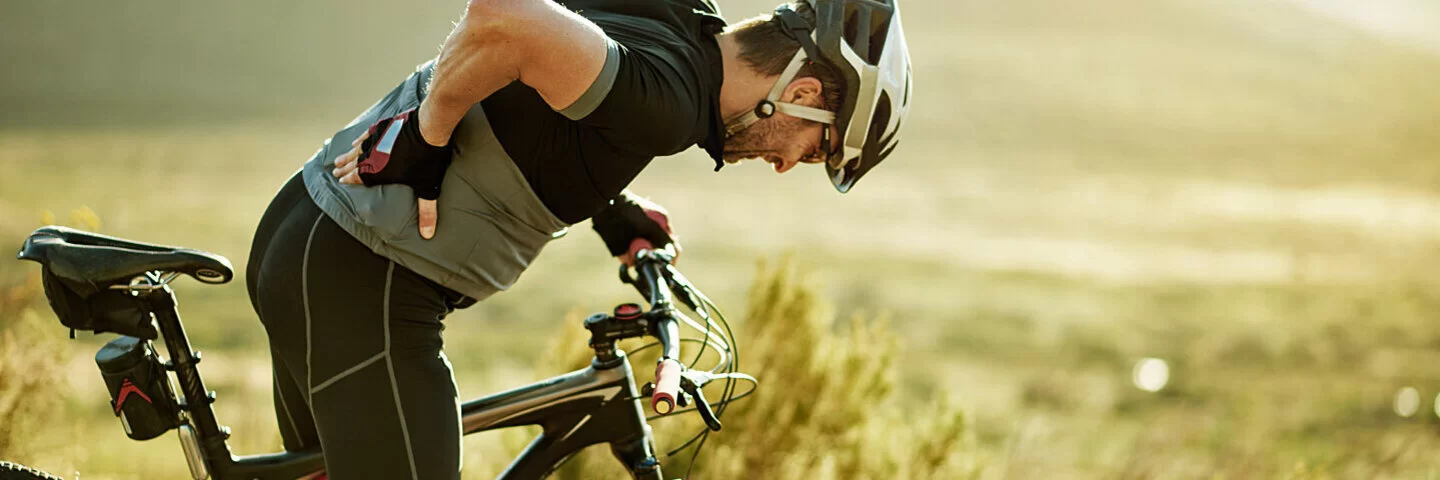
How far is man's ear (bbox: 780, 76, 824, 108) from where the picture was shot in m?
2.29

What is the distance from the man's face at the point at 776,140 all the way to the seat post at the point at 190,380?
44.4 inches

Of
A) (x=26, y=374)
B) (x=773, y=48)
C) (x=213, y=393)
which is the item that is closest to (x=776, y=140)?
(x=773, y=48)

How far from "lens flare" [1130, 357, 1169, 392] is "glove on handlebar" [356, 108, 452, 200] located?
28.0ft

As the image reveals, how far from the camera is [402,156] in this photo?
2.08 metres

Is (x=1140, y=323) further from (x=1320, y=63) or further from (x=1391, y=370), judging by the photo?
(x=1320, y=63)

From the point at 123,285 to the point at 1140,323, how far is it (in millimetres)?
12816

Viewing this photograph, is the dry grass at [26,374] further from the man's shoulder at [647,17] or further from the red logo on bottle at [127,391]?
the man's shoulder at [647,17]

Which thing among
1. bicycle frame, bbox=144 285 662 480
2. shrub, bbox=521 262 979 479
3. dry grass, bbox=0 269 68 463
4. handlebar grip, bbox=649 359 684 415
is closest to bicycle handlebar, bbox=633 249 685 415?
handlebar grip, bbox=649 359 684 415

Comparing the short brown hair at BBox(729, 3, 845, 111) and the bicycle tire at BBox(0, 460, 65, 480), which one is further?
the bicycle tire at BBox(0, 460, 65, 480)

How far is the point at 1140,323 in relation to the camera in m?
13.6

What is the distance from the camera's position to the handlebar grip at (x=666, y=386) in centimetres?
200

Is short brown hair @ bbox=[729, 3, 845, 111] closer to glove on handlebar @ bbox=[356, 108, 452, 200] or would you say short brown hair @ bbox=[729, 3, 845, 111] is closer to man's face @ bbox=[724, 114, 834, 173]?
man's face @ bbox=[724, 114, 834, 173]

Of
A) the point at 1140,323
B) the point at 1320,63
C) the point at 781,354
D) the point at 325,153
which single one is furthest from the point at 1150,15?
the point at 325,153

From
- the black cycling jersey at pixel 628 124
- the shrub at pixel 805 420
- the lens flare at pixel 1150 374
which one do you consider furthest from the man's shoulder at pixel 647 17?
the lens flare at pixel 1150 374
